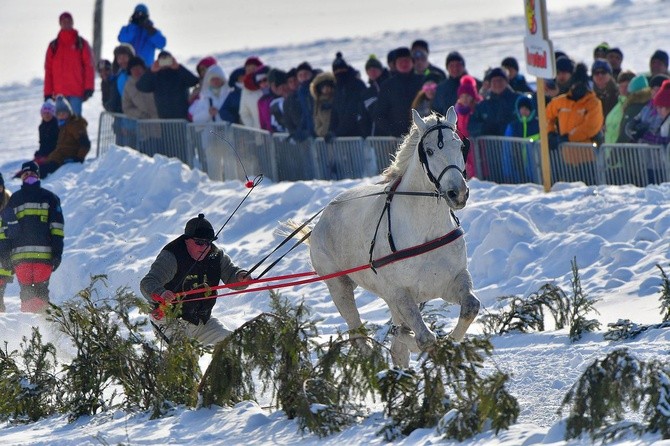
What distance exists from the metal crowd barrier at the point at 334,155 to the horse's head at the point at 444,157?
3.39 meters

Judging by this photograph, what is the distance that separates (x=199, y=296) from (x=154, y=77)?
8.99 metres

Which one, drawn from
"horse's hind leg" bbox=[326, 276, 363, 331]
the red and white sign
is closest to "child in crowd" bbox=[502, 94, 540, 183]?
the red and white sign

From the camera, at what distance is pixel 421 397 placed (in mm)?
7320

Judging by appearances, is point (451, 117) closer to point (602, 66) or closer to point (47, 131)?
point (602, 66)

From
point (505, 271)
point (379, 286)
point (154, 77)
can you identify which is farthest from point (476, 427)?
point (154, 77)

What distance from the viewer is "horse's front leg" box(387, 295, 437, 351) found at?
8.50 metres

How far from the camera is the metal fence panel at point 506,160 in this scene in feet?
46.9

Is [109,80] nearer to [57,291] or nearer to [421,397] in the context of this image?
[57,291]

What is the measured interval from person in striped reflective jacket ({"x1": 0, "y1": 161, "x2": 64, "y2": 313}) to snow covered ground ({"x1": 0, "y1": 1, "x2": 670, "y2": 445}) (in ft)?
2.33

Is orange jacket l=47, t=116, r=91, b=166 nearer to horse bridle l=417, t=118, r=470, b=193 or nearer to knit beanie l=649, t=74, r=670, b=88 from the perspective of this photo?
knit beanie l=649, t=74, r=670, b=88

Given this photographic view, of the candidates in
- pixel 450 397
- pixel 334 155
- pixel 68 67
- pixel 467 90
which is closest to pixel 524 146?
pixel 467 90

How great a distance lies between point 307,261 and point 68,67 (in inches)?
325

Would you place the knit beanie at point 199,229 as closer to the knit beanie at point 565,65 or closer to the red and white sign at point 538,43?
the red and white sign at point 538,43

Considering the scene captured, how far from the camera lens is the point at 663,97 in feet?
43.2
